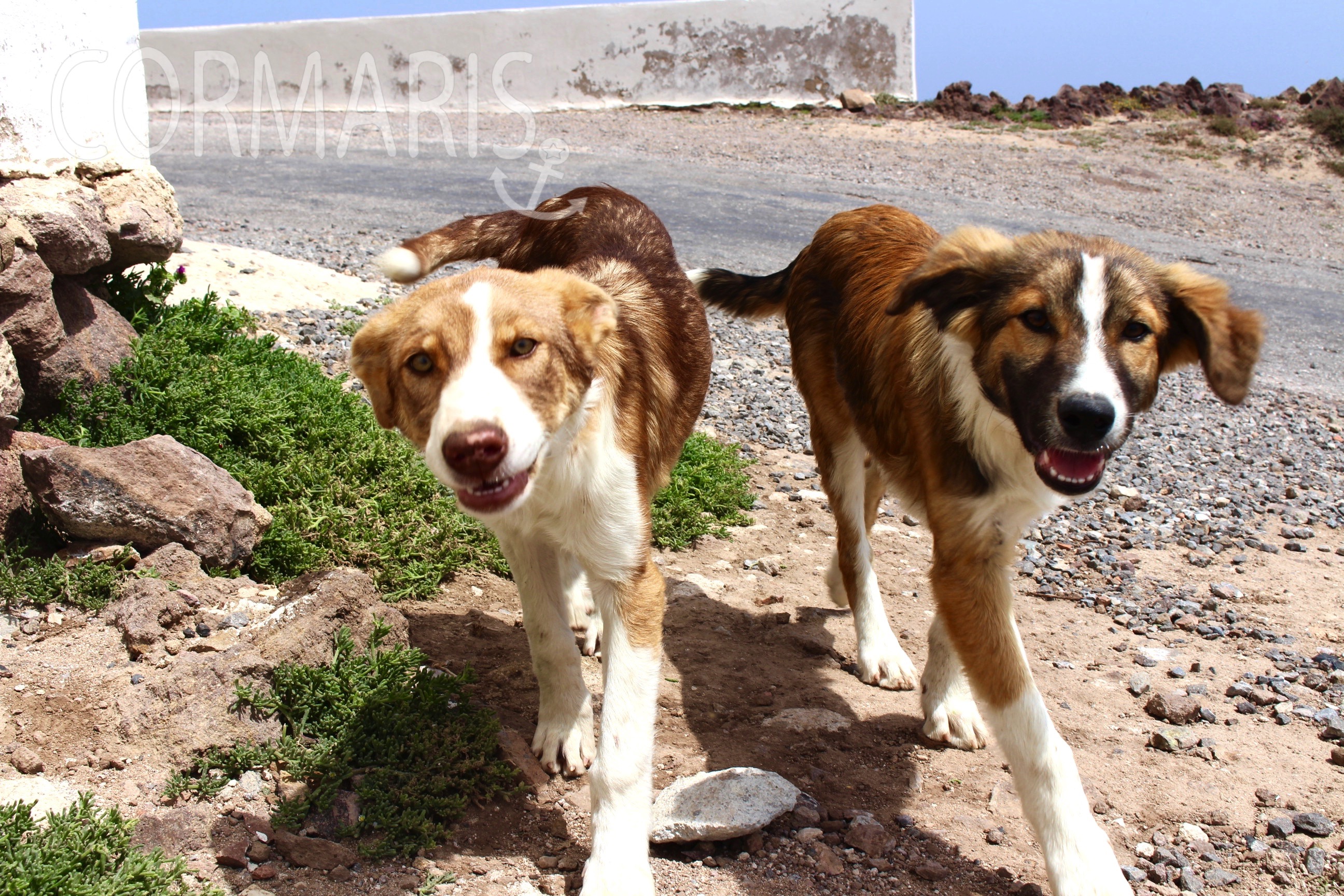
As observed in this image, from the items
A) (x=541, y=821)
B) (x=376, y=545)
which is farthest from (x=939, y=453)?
(x=376, y=545)

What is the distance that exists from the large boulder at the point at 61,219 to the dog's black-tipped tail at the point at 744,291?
109 inches

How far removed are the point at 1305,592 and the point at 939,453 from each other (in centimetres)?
275

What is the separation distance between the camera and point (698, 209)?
12203mm

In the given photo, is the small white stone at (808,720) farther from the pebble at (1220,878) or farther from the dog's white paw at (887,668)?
the pebble at (1220,878)

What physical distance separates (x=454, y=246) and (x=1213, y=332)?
292cm

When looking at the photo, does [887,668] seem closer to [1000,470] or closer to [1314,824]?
[1000,470]

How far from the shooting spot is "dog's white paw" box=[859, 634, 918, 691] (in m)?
4.39

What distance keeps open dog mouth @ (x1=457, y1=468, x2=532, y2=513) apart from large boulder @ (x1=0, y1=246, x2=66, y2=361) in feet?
8.99

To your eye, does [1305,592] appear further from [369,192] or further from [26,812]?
[369,192]

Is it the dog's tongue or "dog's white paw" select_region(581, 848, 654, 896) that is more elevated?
the dog's tongue

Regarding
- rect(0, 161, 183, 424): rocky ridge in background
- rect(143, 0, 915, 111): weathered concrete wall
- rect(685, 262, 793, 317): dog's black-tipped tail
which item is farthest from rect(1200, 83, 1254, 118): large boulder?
rect(0, 161, 183, 424): rocky ridge in background

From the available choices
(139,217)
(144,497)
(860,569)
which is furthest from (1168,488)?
(139,217)

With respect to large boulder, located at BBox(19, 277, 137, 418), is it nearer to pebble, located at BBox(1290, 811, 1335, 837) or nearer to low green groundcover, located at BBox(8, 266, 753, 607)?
low green groundcover, located at BBox(8, 266, 753, 607)

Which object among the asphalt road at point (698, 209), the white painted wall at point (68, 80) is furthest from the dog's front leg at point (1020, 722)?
the asphalt road at point (698, 209)
